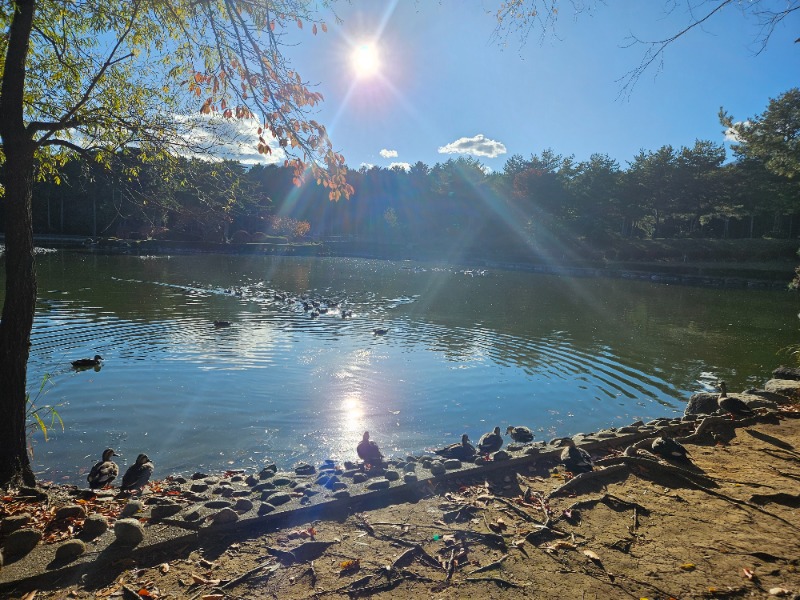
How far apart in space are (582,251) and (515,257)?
28.1 feet

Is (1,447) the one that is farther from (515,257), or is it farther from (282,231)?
(282,231)

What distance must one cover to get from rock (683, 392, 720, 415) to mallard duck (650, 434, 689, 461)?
4123 millimetres

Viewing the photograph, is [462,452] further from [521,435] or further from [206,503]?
[206,503]

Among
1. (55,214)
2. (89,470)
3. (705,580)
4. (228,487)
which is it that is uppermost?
(55,214)

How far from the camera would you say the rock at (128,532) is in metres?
4.76

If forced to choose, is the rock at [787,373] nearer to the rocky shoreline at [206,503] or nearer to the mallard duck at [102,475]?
the rocky shoreline at [206,503]

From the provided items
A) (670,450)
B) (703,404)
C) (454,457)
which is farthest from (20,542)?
(703,404)

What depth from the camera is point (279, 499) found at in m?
6.01

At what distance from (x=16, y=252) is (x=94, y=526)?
130 inches

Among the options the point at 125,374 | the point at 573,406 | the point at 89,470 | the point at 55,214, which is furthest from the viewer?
the point at 55,214

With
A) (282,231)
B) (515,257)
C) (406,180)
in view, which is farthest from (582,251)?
(282,231)

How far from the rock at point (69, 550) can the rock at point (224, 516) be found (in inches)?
46.0

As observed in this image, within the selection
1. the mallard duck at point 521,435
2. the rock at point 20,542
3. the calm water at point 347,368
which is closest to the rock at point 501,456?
the mallard duck at point 521,435

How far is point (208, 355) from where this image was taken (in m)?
15.6
